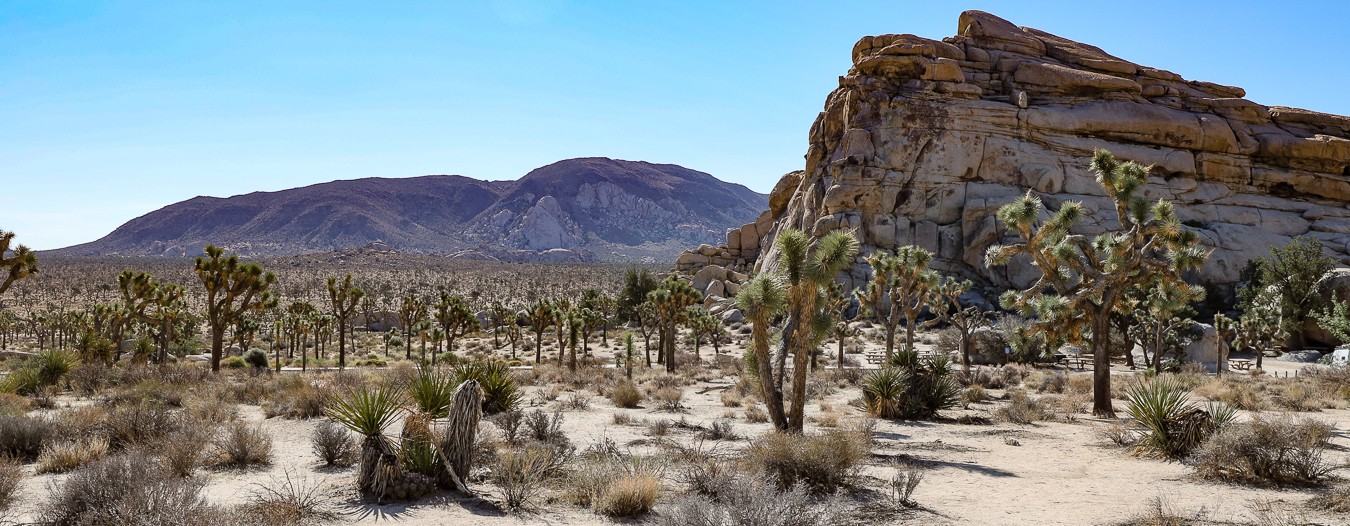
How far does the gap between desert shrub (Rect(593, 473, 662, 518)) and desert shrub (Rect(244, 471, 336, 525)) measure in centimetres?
286

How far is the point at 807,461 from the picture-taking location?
9.81m

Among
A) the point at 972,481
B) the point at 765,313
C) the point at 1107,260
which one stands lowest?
the point at 972,481

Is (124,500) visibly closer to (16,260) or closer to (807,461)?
(807,461)

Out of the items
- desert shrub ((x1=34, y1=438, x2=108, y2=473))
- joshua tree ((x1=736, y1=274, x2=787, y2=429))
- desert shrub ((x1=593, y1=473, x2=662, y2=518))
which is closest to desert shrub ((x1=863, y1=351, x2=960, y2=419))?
joshua tree ((x1=736, y1=274, x2=787, y2=429))

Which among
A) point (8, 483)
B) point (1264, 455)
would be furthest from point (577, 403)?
point (1264, 455)

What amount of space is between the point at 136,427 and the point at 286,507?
533 cm

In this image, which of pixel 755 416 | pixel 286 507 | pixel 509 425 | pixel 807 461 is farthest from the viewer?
pixel 755 416

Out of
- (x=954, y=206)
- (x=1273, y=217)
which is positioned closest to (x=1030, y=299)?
(x=954, y=206)

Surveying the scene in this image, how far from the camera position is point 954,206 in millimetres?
62156

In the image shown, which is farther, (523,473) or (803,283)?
(803,283)

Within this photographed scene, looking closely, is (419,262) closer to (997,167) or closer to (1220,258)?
(997,167)

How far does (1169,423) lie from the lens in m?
12.3

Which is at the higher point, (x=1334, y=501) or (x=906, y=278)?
(x=906, y=278)

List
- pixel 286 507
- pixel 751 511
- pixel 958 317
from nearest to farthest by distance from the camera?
pixel 751 511
pixel 286 507
pixel 958 317
